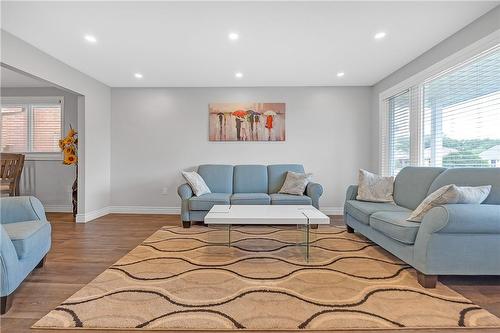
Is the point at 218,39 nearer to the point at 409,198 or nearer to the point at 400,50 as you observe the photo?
the point at 400,50

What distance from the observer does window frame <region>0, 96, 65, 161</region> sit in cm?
550

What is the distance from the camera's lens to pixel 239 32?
Answer: 311cm

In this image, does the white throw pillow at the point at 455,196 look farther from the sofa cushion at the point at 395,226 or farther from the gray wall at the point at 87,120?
the gray wall at the point at 87,120

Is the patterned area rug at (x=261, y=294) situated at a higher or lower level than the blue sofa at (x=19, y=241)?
lower

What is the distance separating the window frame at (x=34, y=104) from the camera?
5.50 metres

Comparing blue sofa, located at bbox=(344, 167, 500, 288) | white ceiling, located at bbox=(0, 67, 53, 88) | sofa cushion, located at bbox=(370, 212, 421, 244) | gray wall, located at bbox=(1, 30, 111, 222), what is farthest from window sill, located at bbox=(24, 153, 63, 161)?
blue sofa, located at bbox=(344, 167, 500, 288)

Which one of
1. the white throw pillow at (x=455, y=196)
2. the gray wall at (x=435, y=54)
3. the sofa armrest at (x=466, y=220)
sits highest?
the gray wall at (x=435, y=54)

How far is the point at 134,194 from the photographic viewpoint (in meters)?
5.46

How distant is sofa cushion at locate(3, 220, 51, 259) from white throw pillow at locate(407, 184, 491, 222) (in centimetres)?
305

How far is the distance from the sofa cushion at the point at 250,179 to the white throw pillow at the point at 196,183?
61 cm

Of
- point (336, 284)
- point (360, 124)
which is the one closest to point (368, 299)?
point (336, 284)

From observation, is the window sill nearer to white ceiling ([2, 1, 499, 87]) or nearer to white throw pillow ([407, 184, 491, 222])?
white ceiling ([2, 1, 499, 87])

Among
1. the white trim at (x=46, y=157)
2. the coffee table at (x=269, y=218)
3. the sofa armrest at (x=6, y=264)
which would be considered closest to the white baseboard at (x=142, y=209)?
the white trim at (x=46, y=157)

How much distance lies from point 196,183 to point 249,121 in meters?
1.61
